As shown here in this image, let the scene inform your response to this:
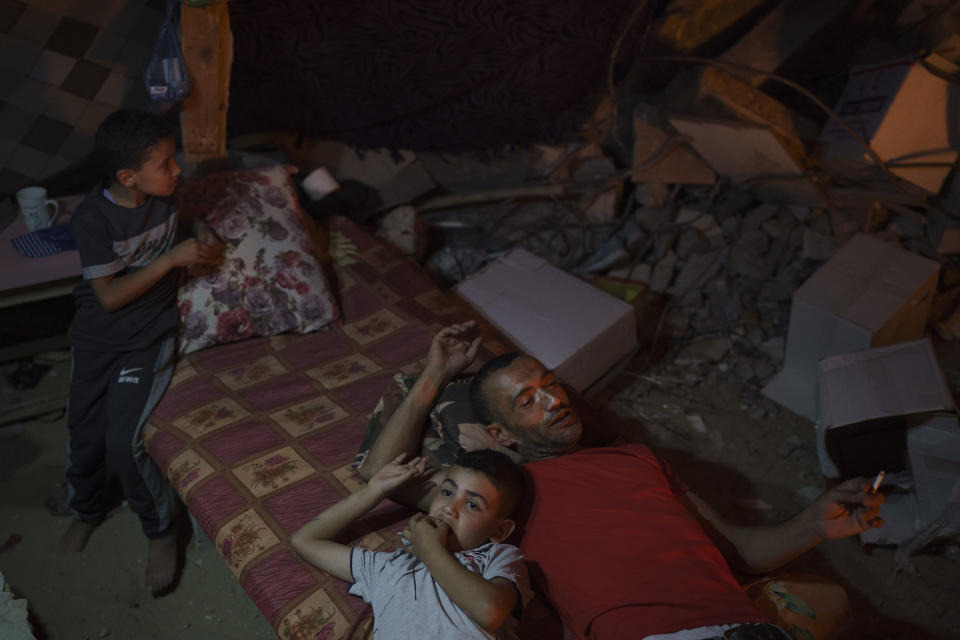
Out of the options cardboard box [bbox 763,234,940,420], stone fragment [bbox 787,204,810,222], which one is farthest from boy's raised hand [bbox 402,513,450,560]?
stone fragment [bbox 787,204,810,222]

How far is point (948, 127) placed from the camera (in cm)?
381

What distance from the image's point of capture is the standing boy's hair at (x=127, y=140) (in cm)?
235

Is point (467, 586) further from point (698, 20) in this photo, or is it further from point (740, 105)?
point (698, 20)

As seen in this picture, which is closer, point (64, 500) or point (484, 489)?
point (484, 489)

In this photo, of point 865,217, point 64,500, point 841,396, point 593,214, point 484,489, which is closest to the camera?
point 484,489

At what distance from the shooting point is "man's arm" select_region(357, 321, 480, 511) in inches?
86.4

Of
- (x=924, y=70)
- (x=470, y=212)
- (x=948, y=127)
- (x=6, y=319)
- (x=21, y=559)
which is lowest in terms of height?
(x=21, y=559)

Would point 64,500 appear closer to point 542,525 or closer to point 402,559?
point 402,559

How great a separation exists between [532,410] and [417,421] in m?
0.38

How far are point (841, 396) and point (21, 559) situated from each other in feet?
11.0

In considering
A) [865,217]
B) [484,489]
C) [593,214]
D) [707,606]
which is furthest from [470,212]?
[707,606]

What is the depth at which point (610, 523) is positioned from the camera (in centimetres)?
194

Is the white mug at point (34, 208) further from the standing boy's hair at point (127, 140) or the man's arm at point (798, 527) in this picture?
the man's arm at point (798, 527)

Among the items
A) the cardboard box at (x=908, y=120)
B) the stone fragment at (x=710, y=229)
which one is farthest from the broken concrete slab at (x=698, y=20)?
the stone fragment at (x=710, y=229)
